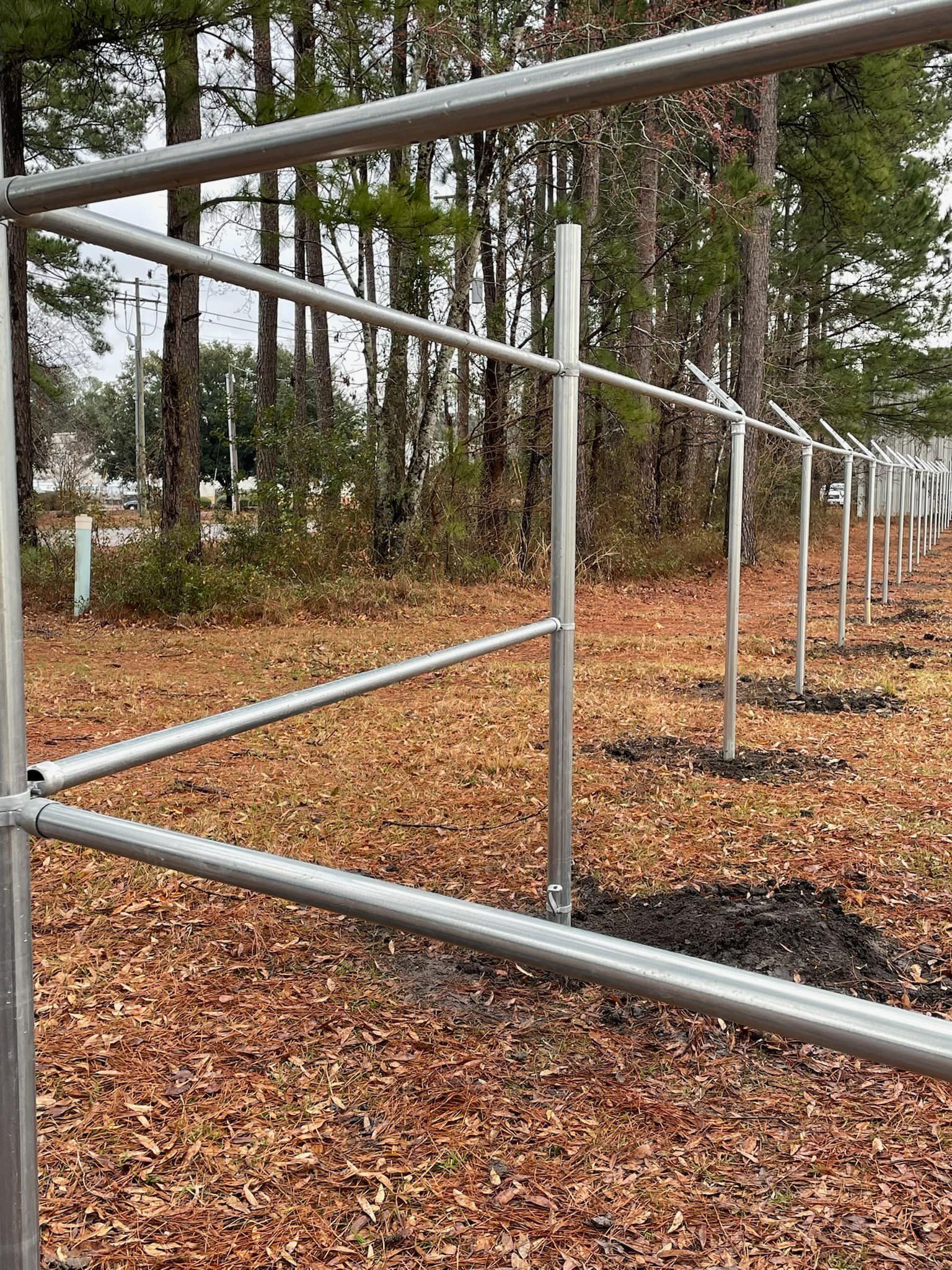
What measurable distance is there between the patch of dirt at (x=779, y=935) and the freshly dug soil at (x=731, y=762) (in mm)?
1072

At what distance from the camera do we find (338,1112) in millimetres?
1688

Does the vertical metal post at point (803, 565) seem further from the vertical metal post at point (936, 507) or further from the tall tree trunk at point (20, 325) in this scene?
the vertical metal post at point (936, 507)

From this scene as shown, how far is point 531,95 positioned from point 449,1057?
Answer: 1.62 metres

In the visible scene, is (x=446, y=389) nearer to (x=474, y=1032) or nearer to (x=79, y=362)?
(x=474, y=1032)

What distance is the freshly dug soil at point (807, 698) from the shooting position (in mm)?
4758

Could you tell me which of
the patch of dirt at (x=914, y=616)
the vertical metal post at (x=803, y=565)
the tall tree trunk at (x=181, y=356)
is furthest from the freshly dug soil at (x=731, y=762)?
the patch of dirt at (x=914, y=616)

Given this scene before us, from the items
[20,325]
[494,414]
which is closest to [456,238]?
[494,414]

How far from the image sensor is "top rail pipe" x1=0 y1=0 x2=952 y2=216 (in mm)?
511

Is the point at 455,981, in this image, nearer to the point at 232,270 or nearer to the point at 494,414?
the point at 232,270

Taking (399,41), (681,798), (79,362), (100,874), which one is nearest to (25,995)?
(100,874)

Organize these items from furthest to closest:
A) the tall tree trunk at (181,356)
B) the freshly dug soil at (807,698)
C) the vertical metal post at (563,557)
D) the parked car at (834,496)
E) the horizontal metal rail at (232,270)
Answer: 1. the parked car at (834,496)
2. the tall tree trunk at (181,356)
3. the freshly dug soil at (807,698)
4. the vertical metal post at (563,557)
5. the horizontal metal rail at (232,270)

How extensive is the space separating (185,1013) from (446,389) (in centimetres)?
624

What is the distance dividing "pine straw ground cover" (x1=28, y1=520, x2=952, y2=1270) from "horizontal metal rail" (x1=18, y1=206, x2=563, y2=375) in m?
1.19

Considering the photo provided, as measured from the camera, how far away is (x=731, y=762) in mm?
3770
